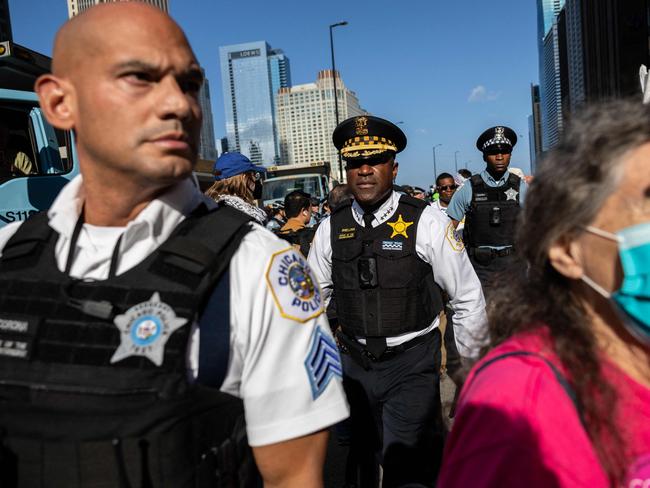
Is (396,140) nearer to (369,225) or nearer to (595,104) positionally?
(369,225)

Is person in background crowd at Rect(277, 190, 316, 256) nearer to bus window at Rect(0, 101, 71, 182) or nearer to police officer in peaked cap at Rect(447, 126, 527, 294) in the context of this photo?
police officer in peaked cap at Rect(447, 126, 527, 294)

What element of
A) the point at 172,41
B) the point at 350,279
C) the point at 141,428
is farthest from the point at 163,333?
the point at 350,279

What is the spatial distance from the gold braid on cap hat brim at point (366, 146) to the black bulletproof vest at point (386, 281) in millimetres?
422

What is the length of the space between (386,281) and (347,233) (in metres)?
0.42

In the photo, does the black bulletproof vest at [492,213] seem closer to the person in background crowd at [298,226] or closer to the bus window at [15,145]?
the person in background crowd at [298,226]

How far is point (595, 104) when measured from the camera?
4.61 feet

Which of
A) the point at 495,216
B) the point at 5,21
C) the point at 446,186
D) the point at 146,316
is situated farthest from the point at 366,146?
the point at 5,21

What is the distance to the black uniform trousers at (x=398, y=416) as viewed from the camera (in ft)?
9.83

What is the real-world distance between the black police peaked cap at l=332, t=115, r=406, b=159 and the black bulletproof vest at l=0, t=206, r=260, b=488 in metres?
2.29

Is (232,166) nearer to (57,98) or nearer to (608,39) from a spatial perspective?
(57,98)

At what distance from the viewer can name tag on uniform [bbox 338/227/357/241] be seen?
132 inches

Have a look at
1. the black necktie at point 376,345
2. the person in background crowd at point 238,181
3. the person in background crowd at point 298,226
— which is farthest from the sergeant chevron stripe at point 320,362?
the person in background crowd at point 298,226

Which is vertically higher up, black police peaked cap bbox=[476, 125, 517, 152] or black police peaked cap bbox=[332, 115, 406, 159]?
black police peaked cap bbox=[476, 125, 517, 152]

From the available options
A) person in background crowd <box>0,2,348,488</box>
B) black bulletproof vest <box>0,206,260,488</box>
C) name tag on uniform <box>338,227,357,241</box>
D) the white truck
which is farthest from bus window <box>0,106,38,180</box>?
the white truck
